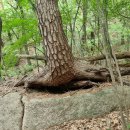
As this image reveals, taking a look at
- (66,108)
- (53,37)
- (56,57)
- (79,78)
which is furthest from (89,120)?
(53,37)

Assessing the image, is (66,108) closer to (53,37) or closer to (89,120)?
(89,120)

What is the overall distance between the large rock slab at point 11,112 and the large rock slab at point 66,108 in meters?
0.19

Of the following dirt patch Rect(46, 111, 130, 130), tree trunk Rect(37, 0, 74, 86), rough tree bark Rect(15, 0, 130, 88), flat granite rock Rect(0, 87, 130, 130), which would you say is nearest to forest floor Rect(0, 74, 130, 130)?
dirt patch Rect(46, 111, 130, 130)

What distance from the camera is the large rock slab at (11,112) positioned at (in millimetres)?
6634

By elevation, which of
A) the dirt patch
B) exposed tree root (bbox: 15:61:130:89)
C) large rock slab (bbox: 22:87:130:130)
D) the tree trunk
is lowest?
the dirt patch

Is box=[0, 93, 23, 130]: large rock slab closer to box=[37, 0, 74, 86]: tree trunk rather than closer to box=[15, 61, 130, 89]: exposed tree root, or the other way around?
box=[15, 61, 130, 89]: exposed tree root

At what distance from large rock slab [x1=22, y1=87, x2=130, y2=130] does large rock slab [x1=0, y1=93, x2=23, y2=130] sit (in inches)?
7.4

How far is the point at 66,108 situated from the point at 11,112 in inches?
55.5

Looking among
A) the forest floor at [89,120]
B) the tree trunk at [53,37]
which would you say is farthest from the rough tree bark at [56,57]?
the forest floor at [89,120]

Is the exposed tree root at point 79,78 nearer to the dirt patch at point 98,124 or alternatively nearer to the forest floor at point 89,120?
the forest floor at point 89,120

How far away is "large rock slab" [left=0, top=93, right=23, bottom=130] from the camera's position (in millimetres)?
6634

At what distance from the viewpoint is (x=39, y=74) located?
23.9 ft

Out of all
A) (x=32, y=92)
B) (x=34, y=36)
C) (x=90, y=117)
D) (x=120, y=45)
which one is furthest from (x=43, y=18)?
(x=120, y=45)

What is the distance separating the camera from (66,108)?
6.55 meters
